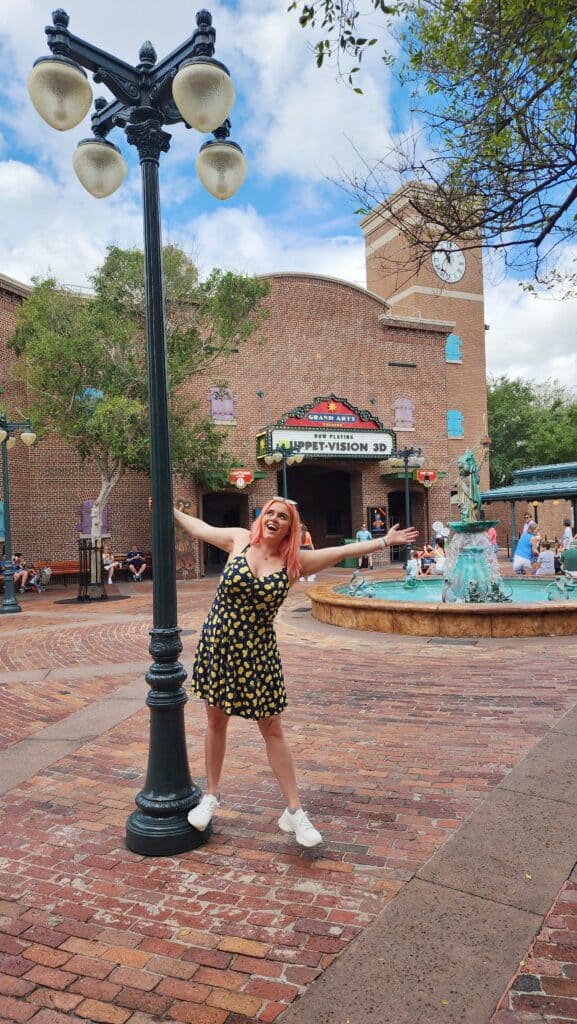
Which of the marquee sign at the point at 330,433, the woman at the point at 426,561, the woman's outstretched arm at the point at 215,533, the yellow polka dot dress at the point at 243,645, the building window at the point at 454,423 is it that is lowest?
the woman at the point at 426,561

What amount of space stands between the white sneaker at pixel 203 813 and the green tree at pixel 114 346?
42.2ft

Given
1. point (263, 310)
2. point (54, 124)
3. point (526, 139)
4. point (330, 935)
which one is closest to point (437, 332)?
point (263, 310)

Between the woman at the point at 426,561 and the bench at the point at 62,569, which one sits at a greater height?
the woman at the point at 426,561

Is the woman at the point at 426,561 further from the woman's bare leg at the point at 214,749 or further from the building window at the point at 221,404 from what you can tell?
the woman's bare leg at the point at 214,749

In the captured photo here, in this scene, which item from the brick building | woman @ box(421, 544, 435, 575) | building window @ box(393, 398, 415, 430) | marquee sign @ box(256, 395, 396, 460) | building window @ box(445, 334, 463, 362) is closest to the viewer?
woman @ box(421, 544, 435, 575)

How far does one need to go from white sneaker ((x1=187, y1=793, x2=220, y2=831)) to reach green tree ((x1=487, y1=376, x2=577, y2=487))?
41764 mm

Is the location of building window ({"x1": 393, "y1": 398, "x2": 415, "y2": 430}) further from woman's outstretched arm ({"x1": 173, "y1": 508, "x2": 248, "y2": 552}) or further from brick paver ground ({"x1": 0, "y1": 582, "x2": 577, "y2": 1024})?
woman's outstretched arm ({"x1": 173, "y1": 508, "x2": 248, "y2": 552})

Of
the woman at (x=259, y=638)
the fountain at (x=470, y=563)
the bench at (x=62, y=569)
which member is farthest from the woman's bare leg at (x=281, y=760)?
the bench at (x=62, y=569)

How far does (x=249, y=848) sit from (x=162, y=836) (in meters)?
0.45

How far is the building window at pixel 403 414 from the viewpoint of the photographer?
27219 millimetres

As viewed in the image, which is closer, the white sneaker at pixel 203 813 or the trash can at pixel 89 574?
the white sneaker at pixel 203 813

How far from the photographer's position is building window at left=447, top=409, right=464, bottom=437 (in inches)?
1162

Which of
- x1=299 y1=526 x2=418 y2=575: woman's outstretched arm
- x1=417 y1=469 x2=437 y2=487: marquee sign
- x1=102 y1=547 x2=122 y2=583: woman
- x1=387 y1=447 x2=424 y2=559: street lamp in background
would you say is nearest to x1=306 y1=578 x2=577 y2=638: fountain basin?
x1=299 y1=526 x2=418 y2=575: woman's outstretched arm

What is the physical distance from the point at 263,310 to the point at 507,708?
16.4 metres
